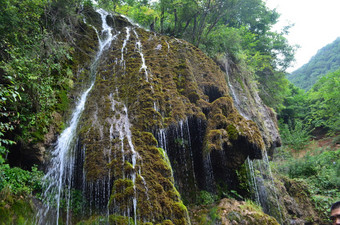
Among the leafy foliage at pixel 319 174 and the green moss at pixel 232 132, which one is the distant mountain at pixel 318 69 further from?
the green moss at pixel 232 132

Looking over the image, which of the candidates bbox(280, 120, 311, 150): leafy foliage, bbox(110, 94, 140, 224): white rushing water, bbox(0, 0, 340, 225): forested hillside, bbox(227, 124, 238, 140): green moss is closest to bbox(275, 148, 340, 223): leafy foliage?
bbox(0, 0, 340, 225): forested hillside

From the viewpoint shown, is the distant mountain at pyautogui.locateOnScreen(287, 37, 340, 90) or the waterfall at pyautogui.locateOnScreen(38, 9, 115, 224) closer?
the waterfall at pyautogui.locateOnScreen(38, 9, 115, 224)

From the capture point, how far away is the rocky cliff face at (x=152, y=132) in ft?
15.7

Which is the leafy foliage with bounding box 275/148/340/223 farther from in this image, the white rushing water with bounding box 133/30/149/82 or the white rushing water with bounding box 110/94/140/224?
the white rushing water with bounding box 133/30/149/82

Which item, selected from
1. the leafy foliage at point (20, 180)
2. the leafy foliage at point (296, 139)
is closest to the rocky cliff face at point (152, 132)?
the leafy foliage at point (20, 180)

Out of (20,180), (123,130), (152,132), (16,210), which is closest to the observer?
(16,210)

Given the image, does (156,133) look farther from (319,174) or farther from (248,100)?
(319,174)

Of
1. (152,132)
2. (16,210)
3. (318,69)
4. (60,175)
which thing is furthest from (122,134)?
(318,69)

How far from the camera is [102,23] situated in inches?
452

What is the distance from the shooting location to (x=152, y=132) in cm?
612

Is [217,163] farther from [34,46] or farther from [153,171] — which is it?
[34,46]

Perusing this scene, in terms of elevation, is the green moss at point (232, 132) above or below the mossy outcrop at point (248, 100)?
below

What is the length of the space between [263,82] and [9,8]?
17.6m

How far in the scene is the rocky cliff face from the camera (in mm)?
4777
